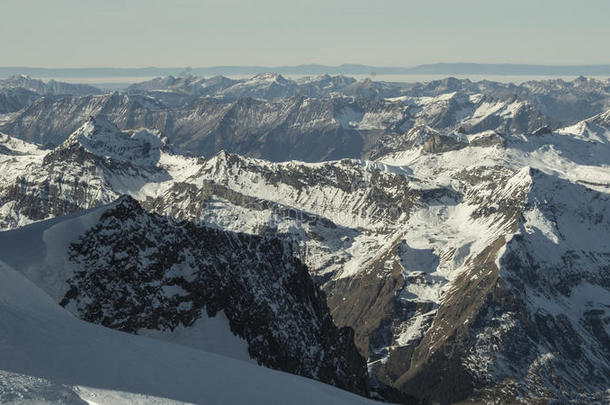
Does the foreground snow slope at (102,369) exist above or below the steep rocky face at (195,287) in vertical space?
above

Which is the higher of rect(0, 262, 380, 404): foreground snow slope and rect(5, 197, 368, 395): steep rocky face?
rect(0, 262, 380, 404): foreground snow slope

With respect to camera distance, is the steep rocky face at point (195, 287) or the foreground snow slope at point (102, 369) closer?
the foreground snow slope at point (102, 369)

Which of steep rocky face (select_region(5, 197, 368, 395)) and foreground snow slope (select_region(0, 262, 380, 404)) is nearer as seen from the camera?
foreground snow slope (select_region(0, 262, 380, 404))

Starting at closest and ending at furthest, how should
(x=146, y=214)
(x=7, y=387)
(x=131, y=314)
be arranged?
(x=7, y=387) → (x=131, y=314) → (x=146, y=214)

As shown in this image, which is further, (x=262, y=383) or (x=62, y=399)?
(x=262, y=383)

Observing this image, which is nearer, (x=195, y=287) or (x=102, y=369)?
(x=102, y=369)

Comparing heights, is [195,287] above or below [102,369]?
below

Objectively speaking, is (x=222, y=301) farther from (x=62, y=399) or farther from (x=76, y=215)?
(x=62, y=399)

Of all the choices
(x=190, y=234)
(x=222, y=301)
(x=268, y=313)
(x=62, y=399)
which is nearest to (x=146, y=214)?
(x=190, y=234)
